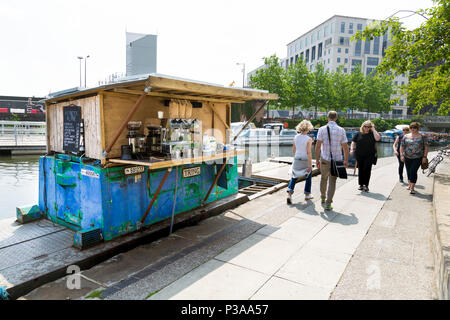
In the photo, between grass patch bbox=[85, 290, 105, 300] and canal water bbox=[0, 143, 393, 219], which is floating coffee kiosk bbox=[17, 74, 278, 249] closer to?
grass patch bbox=[85, 290, 105, 300]

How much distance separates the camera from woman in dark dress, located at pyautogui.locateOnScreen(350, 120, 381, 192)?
7.78 metres

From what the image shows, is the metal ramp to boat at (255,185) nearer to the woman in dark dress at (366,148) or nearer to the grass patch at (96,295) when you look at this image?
the woman in dark dress at (366,148)

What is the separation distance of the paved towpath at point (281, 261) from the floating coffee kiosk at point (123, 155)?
72 cm

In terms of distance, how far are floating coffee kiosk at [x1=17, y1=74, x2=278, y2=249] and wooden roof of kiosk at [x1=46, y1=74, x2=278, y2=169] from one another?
16mm

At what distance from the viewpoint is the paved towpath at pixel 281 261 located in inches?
131

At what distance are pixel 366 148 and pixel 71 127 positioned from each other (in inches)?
278

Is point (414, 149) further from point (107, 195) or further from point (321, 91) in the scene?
point (321, 91)

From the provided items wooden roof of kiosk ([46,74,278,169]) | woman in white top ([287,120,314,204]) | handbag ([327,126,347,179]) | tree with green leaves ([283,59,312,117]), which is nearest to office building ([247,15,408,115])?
tree with green leaves ([283,59,312,117])

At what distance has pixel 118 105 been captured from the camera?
499 cm

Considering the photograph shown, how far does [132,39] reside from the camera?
655 cm

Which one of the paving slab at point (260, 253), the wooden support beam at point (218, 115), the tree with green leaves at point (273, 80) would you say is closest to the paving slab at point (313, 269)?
the paving slab at point (260, 253)
